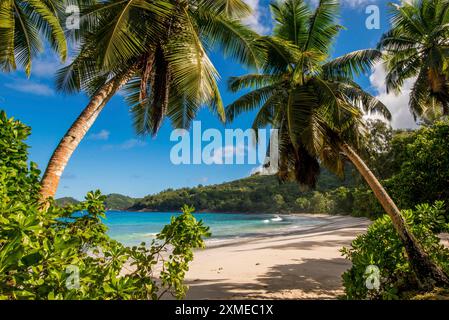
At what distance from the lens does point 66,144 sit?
13.8ft

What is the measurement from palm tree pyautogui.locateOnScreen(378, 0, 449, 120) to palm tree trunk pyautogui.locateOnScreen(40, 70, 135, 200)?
10.1 metres

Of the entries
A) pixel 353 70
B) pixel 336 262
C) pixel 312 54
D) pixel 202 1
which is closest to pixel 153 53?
pixel 202 1

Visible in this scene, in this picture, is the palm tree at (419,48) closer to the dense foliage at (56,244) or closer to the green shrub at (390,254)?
the green shrub at (390,254)

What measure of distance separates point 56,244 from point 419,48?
43.5 ft

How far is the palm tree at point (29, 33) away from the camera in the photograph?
6275 millimetres

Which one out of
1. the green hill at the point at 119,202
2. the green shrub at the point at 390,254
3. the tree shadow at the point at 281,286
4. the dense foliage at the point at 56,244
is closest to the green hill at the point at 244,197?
the green hill at the point at 119,202

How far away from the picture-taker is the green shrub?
4555 millimetres

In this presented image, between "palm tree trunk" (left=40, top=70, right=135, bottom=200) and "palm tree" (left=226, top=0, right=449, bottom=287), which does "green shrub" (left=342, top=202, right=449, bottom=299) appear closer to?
"palm tree" (left=226, top=0, right=449, bottom=287)

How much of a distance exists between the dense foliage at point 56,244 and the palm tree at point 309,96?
4899 millimetres

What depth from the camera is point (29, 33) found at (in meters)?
7.43

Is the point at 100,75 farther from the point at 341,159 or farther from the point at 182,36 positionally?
the point at 341,159

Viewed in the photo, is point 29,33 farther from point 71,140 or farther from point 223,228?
point 223,228

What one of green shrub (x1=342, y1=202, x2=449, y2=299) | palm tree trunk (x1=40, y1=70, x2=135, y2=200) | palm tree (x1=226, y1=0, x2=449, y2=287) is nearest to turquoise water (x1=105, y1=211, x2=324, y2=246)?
palm tree (x1=226, y1=0, x2=449, y2=287)

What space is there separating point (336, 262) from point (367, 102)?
262 inches
